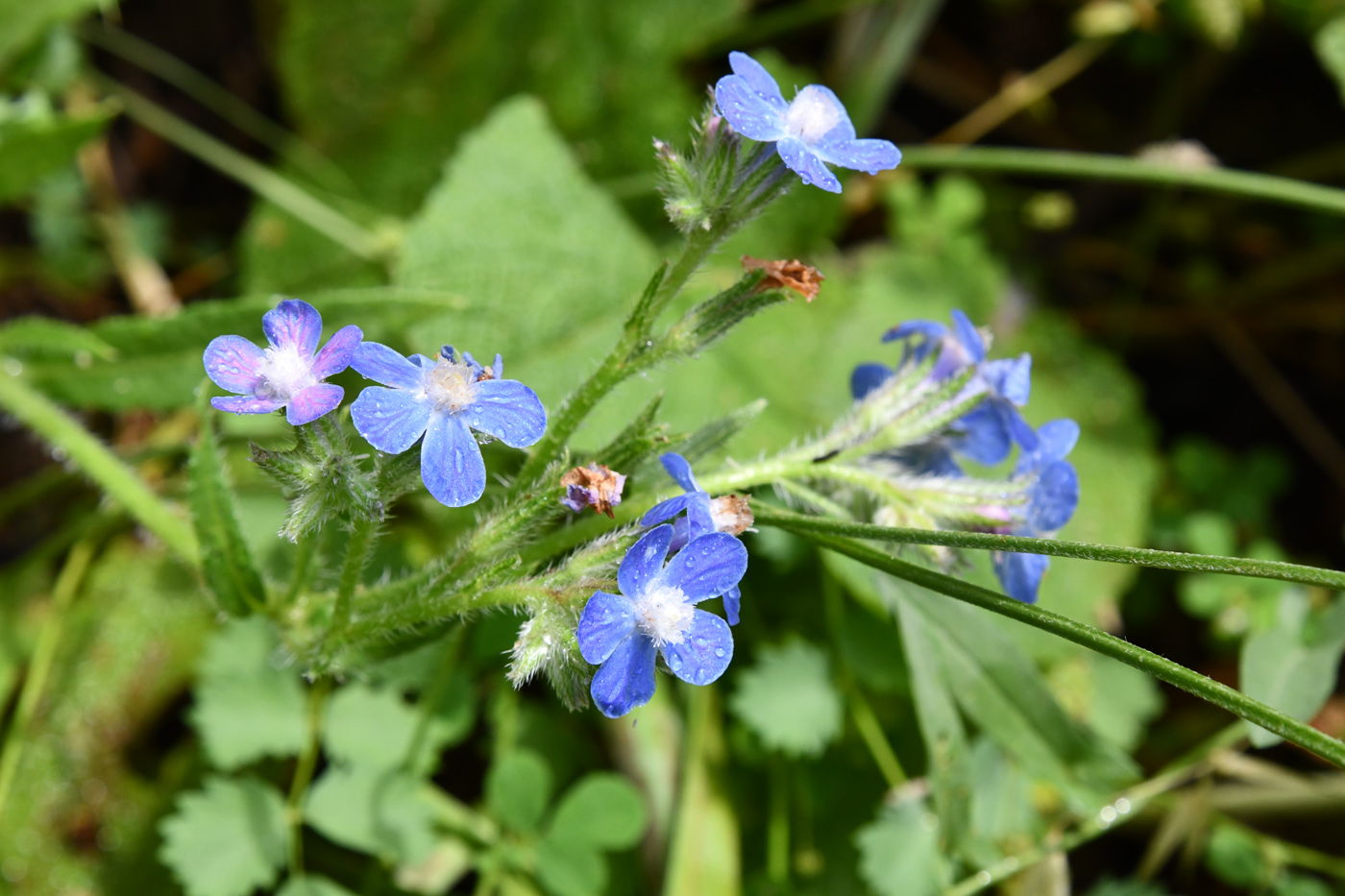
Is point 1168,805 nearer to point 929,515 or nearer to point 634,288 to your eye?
point 929,515

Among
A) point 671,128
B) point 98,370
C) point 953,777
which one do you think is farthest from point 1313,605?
point 98,370

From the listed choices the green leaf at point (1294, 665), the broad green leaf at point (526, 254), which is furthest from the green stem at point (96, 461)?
the green leaf at point (1294, 665)

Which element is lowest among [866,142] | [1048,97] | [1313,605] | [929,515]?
[929,515]

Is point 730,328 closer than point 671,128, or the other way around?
point 730,328

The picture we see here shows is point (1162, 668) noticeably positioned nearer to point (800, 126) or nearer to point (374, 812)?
point (800, 126)

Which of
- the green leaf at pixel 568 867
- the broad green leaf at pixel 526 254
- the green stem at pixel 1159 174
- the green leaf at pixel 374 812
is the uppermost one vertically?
the green stem at pixel 1159 174

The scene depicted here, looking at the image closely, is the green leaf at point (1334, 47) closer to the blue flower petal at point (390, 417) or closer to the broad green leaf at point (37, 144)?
the blue flower petal at point (390, 417)
